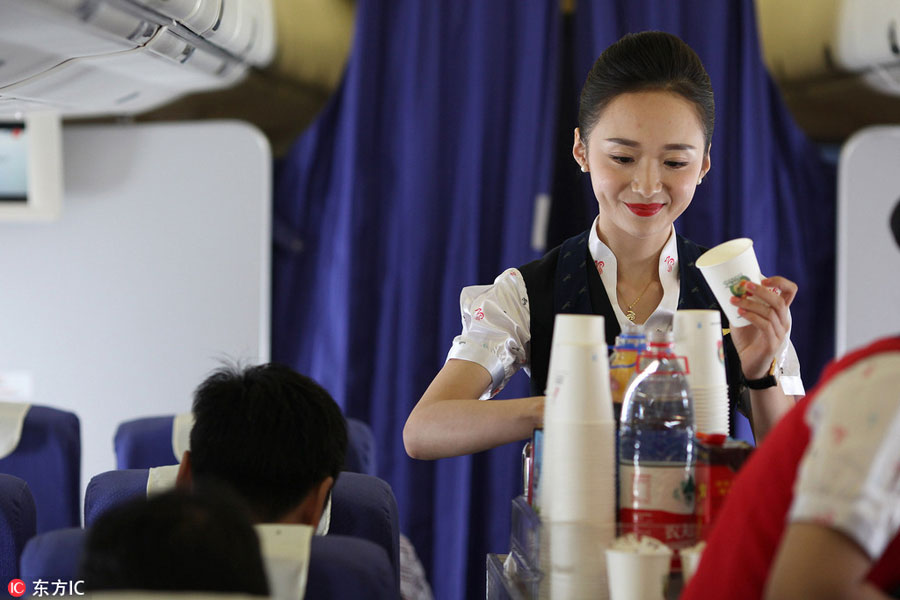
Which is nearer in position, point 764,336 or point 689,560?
point 689,560

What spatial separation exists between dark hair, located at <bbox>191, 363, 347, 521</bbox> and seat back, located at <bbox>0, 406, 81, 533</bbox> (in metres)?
1.29

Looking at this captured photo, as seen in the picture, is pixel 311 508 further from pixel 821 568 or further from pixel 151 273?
pixel 151 273

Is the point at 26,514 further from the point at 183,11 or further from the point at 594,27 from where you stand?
the point at 594,27

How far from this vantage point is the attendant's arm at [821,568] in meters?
0.92

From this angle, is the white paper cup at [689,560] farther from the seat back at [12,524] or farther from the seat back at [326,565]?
the seat back at [12,524]

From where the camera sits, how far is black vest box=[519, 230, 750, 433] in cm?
198

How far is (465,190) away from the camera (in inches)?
149

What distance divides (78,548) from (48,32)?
1467 mm

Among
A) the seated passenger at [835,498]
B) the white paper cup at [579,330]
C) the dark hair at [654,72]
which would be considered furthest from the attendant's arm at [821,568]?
the dark hair at [654,72]

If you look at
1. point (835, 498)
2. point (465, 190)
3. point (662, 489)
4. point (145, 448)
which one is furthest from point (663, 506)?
point (465, 190)

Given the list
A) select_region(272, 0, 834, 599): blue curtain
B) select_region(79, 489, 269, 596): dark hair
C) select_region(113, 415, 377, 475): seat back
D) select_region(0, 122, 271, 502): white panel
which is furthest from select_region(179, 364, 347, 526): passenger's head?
select_region(0, 122, 271, 502): white panel

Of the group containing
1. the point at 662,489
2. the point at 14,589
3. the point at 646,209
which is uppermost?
the point at 646,209

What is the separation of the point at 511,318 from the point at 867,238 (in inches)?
92.3

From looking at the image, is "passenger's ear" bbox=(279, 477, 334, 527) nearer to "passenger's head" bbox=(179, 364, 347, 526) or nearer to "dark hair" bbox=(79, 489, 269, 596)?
"passenger's head" bbox=(179, 364, 347, 526)
